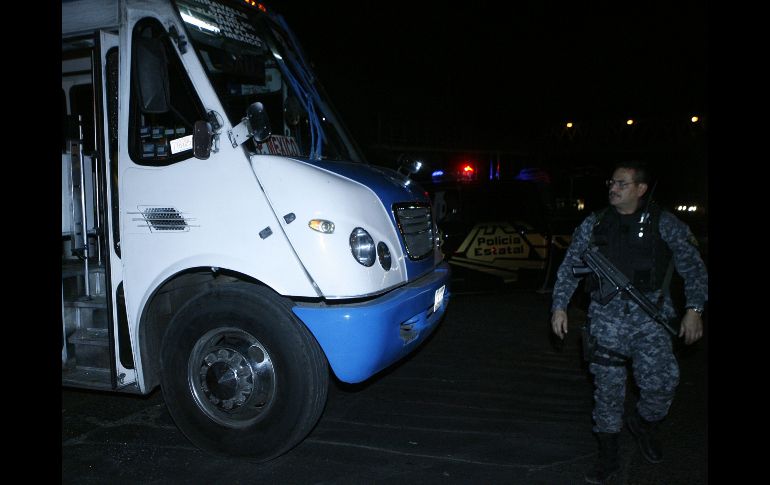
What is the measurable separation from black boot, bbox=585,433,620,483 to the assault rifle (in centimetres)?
74

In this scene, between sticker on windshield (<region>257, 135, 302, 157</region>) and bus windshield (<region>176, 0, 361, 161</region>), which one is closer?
sticker on windshield (<region>257, 135, 302, 157</region>)

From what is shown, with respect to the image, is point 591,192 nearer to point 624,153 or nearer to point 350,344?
point 350,344

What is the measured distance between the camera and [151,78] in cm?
337

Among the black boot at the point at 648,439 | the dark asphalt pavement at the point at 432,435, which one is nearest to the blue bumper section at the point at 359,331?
the dark asphalt pavement at the point at 432,435

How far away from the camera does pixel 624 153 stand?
38469 millimetres

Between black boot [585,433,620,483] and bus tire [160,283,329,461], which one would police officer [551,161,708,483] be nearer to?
black boot [585,433,620,483]

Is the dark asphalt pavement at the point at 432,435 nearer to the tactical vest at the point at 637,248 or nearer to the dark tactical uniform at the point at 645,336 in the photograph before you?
the dark tactical uniform at the point at 645,336

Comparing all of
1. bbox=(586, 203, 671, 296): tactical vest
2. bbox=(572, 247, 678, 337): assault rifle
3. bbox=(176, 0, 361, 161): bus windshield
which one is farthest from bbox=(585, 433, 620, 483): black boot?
bbox=(176, 0, 361, 161): bus windshield

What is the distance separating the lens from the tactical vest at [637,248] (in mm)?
3461

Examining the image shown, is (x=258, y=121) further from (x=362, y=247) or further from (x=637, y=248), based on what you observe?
(x=637, y=248)

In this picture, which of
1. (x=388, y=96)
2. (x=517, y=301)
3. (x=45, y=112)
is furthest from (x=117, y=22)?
(x=388, y=96)

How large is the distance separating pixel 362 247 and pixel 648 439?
212 cm

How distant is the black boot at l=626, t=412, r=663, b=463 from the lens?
3496mm

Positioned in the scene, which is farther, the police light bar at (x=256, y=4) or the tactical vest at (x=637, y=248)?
the police light bar at (x=256, y=4)
